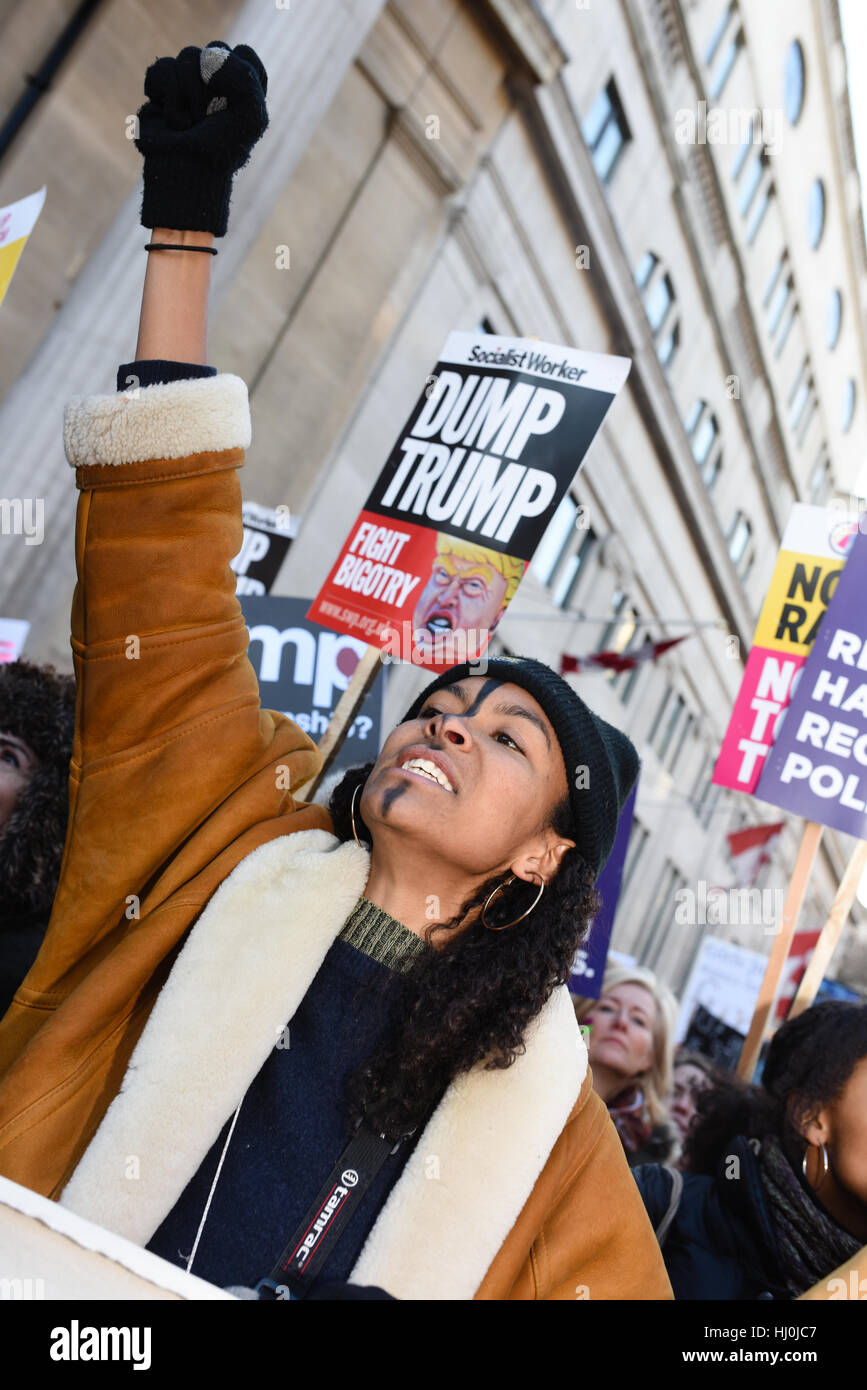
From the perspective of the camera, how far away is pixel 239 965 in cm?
197

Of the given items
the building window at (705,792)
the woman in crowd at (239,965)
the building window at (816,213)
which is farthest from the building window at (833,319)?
the woman in crowd at (239,965)

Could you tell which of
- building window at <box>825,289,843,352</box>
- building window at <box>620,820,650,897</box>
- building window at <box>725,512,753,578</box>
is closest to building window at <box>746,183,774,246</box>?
building window at <box>725,512,753,578</box>

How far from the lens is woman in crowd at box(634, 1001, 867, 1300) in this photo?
2.56 m

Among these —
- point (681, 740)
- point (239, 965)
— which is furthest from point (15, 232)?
point (681, 740)

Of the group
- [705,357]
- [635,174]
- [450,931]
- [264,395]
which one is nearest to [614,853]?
[450,931]

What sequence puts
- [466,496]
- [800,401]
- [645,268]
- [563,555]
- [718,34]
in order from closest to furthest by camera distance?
[466,496], [563,555], [645,268], [718,34], [800,401]

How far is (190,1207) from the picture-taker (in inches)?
74.7

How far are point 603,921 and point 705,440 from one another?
20377 mm

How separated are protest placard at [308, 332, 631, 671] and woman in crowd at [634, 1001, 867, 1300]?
165cm

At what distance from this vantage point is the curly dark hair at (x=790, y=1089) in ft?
9.06

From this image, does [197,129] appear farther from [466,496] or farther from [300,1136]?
[466,496]

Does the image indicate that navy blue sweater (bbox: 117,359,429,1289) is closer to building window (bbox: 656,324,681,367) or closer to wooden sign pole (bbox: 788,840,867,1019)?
wooden sign pole (bbox: 788,840,867,1019)

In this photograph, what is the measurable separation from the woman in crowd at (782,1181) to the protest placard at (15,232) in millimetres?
3310

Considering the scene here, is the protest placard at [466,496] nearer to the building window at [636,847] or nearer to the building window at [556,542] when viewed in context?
the building window at [556,542]
